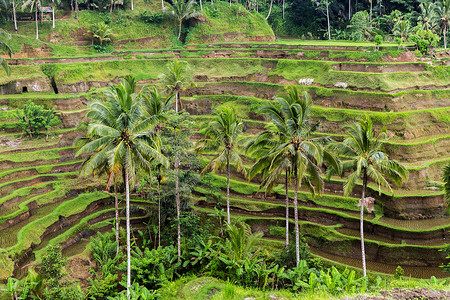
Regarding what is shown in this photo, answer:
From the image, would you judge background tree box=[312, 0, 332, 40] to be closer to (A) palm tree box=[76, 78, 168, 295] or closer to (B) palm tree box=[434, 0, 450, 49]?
(B) palm tree box=[434, 0, 450, 49]

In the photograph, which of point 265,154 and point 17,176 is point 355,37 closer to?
point 265,154

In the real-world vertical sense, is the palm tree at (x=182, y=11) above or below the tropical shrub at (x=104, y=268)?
above

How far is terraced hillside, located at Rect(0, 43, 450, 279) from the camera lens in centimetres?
2416

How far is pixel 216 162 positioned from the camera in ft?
77.8

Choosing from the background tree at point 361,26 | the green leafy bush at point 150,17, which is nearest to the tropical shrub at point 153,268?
the green leafy bush at point 150,17

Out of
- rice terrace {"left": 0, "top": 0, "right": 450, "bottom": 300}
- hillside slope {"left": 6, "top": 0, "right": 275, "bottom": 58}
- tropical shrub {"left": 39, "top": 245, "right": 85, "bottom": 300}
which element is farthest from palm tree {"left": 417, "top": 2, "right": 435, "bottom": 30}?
tropical shrub {"left": 39, "top": 245, "right": 85, "bottom": 300}

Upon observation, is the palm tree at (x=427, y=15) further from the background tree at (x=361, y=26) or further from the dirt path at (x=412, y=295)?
the dirt path at (x=412, y=295)

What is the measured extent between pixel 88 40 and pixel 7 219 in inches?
1216

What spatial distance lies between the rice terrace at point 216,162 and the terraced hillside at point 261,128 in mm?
119

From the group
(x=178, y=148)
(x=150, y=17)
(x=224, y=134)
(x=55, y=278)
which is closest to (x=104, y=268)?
(x=55, y=278)

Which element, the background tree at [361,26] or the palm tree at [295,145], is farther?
the background tree at [361,26]

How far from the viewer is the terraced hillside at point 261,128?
24.2 metres

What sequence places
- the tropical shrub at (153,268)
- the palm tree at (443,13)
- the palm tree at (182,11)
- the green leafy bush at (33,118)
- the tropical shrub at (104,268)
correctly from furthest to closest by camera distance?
the palm tree at (182,11) < the palm tree at (443,13) < the green leafy bush at (33,118) < the tropical shrub at (153,268) < the tropical shrub at (104,268)

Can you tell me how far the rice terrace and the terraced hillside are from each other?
0.39 feet
